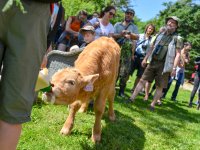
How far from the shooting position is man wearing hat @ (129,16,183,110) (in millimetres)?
8617

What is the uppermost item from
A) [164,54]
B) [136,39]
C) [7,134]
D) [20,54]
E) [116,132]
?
[136,39]

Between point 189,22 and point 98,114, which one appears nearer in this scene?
point 98,114

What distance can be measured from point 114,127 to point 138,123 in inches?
41.6

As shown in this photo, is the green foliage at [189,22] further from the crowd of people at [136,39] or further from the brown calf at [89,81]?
the brown calf at [89,81]

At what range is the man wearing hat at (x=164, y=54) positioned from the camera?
28.3 feet

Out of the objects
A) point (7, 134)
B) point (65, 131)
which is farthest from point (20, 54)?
point (65, 131)

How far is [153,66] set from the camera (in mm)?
8969

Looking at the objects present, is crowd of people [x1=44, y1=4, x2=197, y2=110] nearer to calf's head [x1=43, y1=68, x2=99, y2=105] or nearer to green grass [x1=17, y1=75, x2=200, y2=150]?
green grass [x1=17, y1=75, x2=200, y2=150]

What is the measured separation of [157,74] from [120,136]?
3638 mm

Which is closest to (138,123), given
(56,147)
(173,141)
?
(173,141)

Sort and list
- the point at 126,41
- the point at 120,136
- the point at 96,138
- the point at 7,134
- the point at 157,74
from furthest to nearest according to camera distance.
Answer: the point at 126,41, the point at 157,74, the point at 120,136, the point at 96,138, the point at 7,134

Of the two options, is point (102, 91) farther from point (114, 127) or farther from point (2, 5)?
point (2, 5)

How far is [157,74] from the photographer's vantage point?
29.4 ft

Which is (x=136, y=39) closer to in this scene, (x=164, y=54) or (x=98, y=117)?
(x=164, y=54)
